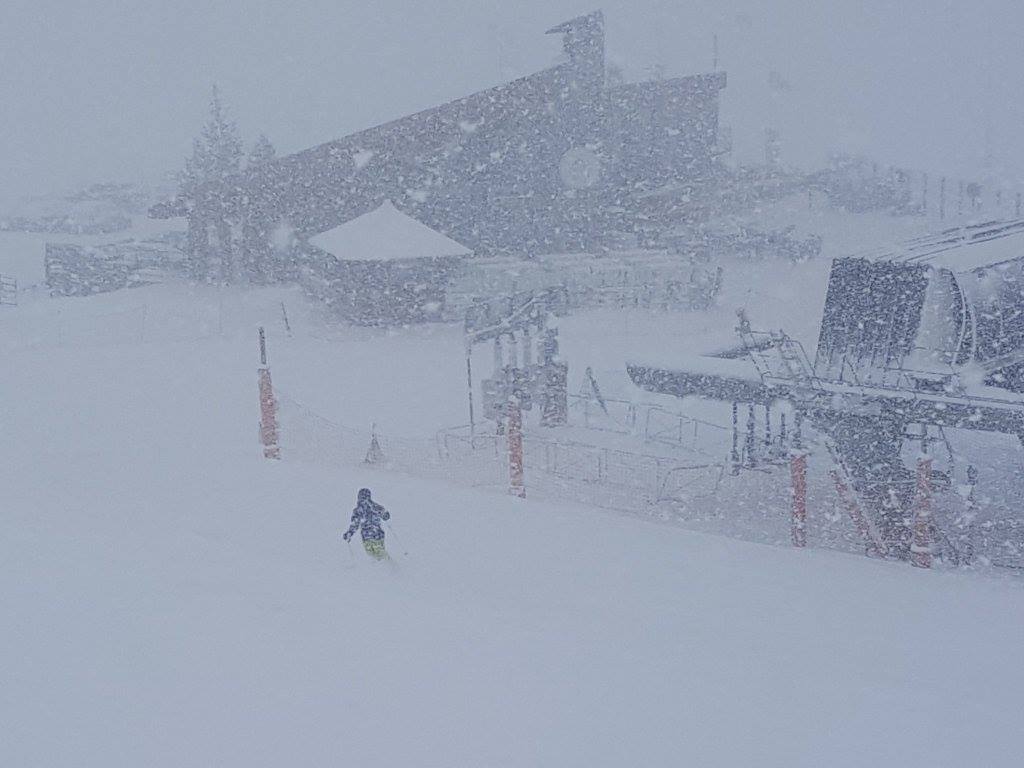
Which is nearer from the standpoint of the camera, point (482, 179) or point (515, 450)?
point (515, 450)

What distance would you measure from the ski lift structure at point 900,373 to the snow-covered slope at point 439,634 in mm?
1684

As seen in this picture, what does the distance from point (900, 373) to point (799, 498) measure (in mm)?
2873

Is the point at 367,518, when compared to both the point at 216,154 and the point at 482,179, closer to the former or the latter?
the point at 482,179

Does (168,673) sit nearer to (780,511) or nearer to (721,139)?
(780,511)

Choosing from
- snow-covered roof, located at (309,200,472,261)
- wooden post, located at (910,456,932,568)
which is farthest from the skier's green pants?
snow-covered roof, located at (309,200,472,261)

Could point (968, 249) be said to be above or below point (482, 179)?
below

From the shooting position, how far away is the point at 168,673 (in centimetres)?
667

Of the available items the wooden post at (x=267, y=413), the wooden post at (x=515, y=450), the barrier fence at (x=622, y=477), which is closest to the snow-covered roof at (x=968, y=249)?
the barrier fence at (x=622, y=477)

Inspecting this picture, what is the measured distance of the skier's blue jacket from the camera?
32.1ft

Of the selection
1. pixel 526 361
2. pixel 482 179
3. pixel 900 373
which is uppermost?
pixel 482 179

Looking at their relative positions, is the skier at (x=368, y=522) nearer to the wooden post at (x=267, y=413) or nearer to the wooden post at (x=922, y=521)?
the wooden post at (x=267, y=413)

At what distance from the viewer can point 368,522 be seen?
9.86m

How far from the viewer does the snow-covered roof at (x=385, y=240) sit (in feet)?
82.0

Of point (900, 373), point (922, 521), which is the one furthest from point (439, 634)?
point (900, 373)
